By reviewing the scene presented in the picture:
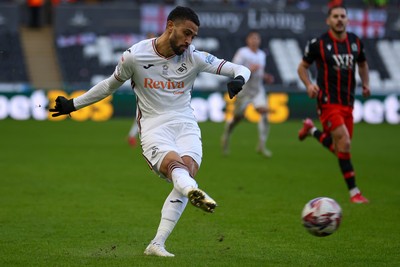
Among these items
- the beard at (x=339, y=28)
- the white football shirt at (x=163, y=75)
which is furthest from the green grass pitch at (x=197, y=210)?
the beard at (x=339, y=28)

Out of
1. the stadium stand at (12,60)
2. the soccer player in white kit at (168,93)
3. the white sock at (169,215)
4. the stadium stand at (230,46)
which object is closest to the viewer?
the soccer player in white kit at (168,93)

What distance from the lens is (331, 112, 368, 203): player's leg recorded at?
11672 millimetres

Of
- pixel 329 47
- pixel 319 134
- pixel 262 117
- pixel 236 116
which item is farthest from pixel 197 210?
pixel 262 117

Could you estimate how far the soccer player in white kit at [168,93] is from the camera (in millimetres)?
7669

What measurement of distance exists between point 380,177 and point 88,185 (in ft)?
17.1

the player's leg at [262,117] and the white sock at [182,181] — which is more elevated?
the white sock at [182,181]

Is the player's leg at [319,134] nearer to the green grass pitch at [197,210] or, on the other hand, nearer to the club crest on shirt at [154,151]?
the green grass pitch at [197,210]

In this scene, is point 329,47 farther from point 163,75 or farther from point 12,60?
point 12,60

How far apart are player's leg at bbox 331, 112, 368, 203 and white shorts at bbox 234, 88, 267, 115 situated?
6.41 m

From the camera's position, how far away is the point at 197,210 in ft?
36.4

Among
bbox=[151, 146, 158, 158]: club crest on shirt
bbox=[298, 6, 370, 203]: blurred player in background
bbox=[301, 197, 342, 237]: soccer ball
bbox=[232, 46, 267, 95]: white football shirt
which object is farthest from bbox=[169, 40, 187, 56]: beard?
bbox=[232, 46, 267, 95]: white football shirt

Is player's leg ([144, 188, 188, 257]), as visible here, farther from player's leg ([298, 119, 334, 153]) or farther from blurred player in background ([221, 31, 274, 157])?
blurred player in background ([221, 31, 274, 157])

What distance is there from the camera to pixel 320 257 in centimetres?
785

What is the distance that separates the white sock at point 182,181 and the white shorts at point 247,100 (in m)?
10.9
